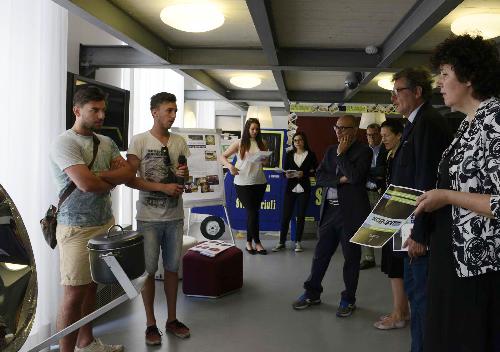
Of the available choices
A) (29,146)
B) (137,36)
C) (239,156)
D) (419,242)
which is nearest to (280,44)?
(137,36)

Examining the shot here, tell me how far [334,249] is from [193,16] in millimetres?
2023

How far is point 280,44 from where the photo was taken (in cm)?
392

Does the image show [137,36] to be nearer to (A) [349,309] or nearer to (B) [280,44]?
(B) [280,44]

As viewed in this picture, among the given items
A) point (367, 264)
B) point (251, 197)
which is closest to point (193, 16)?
point (251, 197)

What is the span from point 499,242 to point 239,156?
4.08 metres

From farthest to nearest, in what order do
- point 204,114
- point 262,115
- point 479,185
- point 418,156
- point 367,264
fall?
point 204,114, point 262,115, point 367,264, point 418,156, point 479,185

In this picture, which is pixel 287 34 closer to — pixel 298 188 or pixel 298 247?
pixel 298 188

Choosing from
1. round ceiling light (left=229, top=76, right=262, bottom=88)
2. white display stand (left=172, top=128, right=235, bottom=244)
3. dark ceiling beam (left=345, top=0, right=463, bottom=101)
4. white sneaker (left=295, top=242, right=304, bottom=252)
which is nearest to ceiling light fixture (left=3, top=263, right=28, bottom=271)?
dark ceiling beam (left=345, top=0, right=463, bottom=101)

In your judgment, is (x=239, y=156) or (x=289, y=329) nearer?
(x=289, y=329)

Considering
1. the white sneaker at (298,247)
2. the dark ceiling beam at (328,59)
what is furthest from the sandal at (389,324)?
the white sneaker at (298,247)

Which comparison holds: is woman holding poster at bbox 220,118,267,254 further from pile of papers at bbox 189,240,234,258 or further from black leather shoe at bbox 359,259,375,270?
black leather shoe at bbox 359,259,375,270

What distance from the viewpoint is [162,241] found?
293cm

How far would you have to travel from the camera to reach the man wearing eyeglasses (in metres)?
2.77

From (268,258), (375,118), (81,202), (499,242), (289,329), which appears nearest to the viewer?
(499,242)
